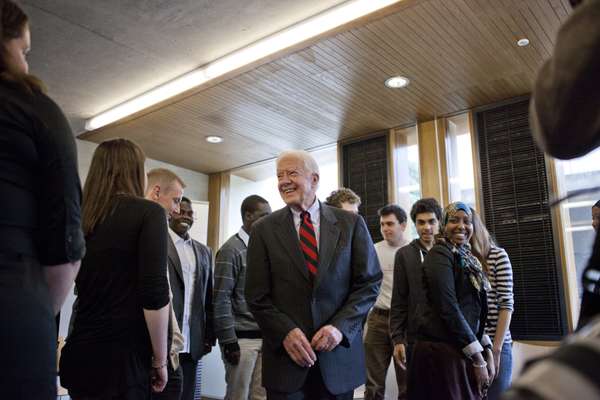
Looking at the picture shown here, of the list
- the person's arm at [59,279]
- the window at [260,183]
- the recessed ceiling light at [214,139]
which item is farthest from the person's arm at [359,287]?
the window at [260,183]

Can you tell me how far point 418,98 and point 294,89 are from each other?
125 cm

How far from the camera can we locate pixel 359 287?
82.0 inches

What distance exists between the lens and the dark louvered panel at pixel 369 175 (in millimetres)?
5965

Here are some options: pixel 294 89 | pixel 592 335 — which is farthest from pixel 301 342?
pixel 294 89

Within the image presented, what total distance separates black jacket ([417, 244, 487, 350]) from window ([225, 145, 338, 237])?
4.74 meters

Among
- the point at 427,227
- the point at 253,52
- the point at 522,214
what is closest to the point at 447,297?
the point at 427,227

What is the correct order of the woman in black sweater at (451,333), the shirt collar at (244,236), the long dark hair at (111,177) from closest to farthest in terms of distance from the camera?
the long dark hair at (111,177) < the woman in black sweater at (451,333) < the shirt collar at (244,236)

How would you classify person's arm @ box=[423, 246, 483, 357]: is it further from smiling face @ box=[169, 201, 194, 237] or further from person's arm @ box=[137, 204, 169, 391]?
smiling face @ box=[169, 201, 194, 237]

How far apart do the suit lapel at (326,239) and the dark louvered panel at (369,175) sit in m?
3.81

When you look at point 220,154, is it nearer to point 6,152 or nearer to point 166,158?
point 166,158

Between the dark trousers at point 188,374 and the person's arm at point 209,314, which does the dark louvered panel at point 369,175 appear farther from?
the dark trousers at point 188,374

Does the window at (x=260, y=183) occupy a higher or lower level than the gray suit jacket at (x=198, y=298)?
higher

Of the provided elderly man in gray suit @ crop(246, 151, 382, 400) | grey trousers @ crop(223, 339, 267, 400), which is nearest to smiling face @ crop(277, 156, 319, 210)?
elderly man in gray suit @ crop(246, 151, 382, 400)

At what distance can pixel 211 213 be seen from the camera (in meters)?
7.75
